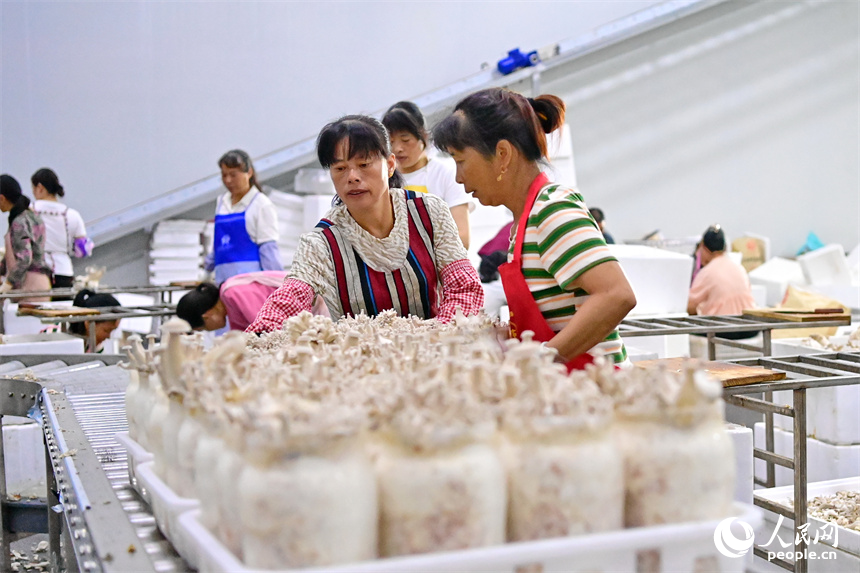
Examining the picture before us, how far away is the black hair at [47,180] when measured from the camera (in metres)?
6.02

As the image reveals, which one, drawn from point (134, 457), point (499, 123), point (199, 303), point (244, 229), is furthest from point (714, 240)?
point (134, 457)

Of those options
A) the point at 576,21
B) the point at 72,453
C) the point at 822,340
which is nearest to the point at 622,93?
the point at 576,21

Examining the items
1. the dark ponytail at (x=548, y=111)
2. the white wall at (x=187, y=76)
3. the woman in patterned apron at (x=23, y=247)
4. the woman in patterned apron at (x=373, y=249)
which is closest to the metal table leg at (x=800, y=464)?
the woman in patterned apron at (x=373, y=249)

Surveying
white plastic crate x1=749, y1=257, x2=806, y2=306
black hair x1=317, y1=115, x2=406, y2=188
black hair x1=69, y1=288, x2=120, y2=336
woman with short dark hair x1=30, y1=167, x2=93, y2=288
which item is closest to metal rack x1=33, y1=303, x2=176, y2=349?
black hair x1=69, y1=288, x2=120, y2=336

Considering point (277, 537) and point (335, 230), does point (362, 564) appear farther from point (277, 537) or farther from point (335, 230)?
point (335, 230)

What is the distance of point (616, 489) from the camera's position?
85 centimetres

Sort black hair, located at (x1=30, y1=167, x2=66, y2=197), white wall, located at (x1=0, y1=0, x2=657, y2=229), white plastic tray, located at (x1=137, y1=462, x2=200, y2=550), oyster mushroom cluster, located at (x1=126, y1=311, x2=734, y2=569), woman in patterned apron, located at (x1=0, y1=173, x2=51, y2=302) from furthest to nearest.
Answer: white wall, located at (x1=0, y1=0, x2=657, y2=229) → black hair, located at (x1=30, y1=167, x2=66, y2=197) → woman in patterned apron, located at (x1=0, y1=173, x2=51, y2=302) → white plastic tray, located at (x1=137, y1=462, x2=200, y2=550) → oyster mushroom cluster, located at (x1=126, y1=311, x2=734, y2=569)

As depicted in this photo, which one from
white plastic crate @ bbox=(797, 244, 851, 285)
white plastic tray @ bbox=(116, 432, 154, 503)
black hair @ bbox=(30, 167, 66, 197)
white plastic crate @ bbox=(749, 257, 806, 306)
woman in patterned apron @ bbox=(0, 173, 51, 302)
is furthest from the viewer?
white plastic crate @ bbox=(749, 257, 806, 306)

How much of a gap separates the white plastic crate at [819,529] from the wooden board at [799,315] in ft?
2.75

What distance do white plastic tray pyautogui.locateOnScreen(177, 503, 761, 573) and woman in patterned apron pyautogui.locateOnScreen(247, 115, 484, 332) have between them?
47.8 inches

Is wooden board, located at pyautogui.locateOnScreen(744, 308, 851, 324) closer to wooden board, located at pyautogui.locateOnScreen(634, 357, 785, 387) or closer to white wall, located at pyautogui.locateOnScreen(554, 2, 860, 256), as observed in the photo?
wooden board, located at pyautogui.locateOnScreen(634, 357, 785, 387)

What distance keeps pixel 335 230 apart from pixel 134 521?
3.73 ft

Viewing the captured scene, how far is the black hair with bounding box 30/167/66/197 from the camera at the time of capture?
6023 millimetres

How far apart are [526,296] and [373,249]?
1.94 ft
